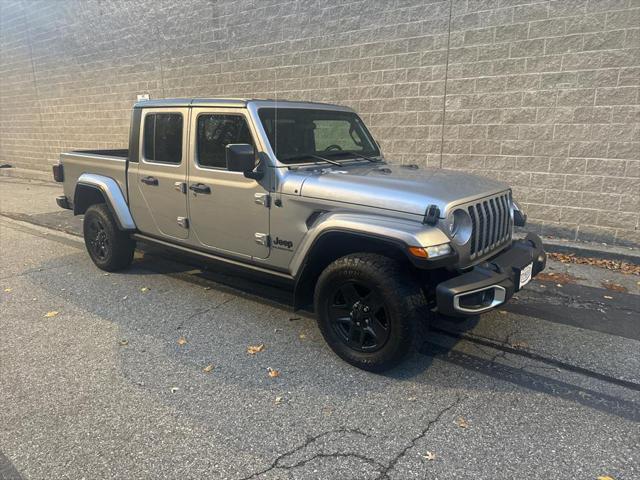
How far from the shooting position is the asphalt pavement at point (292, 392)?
8.59 ft

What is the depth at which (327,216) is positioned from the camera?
11.8 ft

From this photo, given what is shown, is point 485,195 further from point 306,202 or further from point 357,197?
point 306,202

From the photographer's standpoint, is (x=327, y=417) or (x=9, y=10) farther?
(x=9, y=10)

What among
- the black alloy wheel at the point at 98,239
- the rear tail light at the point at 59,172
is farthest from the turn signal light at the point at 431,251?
the rear tail light at the point at 59,172

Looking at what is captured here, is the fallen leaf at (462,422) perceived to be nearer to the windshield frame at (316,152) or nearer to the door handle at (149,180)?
the windshield frame at (316,152)

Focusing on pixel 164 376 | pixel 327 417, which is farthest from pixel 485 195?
pixel 164 376

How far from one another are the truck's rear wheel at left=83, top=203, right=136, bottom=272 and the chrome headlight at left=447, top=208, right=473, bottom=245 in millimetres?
3855

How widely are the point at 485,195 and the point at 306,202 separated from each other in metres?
1.36

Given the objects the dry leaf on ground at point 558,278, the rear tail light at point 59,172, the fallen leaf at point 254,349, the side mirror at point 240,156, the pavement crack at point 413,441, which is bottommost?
the pavement crack at point 413,441

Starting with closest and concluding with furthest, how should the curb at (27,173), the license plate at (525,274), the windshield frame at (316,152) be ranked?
the license plate at (525,274), the windshield frame at (316,152), the curb at (27,173)

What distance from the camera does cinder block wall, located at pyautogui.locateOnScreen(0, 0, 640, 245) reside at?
243 inches

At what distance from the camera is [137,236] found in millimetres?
5422

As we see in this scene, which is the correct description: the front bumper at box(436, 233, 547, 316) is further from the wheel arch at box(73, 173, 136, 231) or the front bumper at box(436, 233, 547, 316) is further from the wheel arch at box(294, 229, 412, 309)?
the wheel arch at box(73, 173, 136, 231)

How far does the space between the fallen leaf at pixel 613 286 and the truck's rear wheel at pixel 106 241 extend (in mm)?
5398
